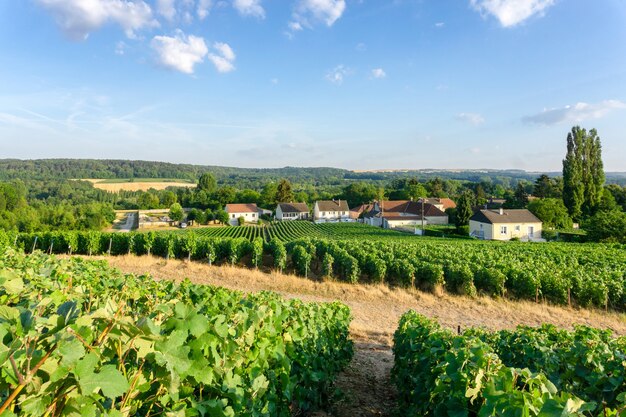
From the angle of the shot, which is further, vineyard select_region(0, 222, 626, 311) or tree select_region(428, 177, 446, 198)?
tree select_region(428, 177, 446, 198)

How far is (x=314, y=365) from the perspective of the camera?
4.95m

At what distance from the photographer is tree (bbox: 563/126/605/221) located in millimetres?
54406

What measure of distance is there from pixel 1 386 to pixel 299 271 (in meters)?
20.9

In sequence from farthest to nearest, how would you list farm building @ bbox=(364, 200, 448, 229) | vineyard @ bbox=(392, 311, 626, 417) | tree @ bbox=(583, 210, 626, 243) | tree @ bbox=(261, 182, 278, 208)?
1. tree @ bbox=(261, 182, 278, 208)
2. farm building @ bbox=(364, 200, 448, 229)
3. tree @ bbox=(583, 210, 626, 243)
4. vineyard @ bbox=(392, 311, 626, 417)

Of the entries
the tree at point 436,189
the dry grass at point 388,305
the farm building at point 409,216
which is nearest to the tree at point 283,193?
the farm building at point 409,216

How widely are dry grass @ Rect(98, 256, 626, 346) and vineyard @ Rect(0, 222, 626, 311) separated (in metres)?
0.77

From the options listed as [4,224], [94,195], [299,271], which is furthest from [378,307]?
[94,195]

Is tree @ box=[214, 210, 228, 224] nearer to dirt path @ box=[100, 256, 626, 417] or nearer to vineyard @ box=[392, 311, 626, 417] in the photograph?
dirt path @ box=[100, 256, 626, 417]

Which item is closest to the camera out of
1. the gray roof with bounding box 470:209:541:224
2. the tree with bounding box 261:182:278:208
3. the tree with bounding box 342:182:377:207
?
the gray roof with bounding box 470:209:541:224

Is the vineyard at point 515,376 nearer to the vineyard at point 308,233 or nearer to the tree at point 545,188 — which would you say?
the vineyard at point 308,233

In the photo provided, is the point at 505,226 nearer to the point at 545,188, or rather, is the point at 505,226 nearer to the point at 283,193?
the point at 545,188

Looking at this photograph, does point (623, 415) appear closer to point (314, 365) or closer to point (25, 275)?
point (314, 365)

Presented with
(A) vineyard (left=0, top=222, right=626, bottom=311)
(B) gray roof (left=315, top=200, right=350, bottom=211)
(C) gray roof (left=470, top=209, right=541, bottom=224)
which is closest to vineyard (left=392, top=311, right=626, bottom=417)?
Result: (A) vineyard (left=0, top=222, right=626, bottom=311)

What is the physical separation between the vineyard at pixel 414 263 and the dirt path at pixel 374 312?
2.70 feet
